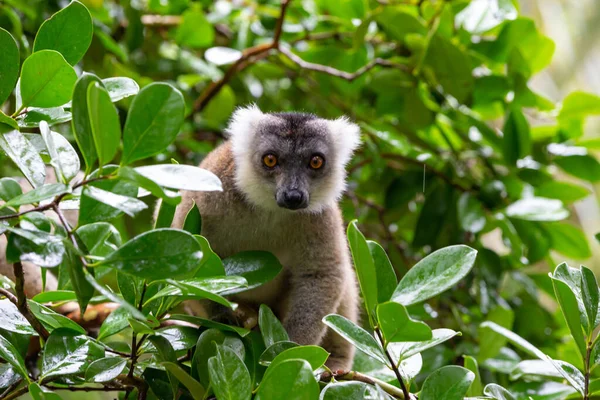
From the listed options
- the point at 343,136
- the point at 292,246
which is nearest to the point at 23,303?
the point at 292,246

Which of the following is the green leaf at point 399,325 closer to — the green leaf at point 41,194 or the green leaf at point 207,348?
the green leaf at point 207,348

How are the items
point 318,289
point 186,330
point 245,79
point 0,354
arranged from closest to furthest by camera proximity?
point 0,354 → point 186,330 → point 318,289 → point 245,79

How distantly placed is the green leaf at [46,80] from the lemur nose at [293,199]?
152 centimetres

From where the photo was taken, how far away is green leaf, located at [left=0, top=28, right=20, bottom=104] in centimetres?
188

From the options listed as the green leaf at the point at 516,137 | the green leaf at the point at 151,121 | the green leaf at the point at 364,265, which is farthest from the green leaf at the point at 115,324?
the green leaf at the point at 516,137

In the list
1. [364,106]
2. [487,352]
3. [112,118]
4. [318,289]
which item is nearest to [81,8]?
[112,118]

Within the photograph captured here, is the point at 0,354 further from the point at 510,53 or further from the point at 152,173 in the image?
the point at 510,53

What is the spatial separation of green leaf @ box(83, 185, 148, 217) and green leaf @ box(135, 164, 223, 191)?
0.08 m

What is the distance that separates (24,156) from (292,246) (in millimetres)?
1965

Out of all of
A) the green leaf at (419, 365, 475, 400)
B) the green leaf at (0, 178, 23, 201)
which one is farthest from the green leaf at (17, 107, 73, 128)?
the green leaf at (419, 365, 475, 400)

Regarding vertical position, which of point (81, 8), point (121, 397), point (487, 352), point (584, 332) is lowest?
point (487, 352)

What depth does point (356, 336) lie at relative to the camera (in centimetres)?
182

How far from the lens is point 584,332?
2.13m

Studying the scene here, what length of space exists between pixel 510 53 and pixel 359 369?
93.3 inches
